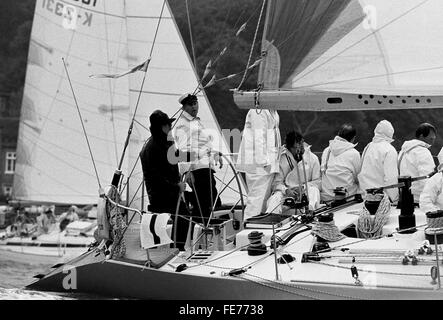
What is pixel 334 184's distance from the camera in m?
5.80

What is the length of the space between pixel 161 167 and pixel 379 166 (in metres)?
1.52

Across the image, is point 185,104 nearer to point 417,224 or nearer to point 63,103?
point 417,224

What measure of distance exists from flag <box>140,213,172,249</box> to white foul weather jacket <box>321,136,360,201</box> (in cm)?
159

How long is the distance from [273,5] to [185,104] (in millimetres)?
907

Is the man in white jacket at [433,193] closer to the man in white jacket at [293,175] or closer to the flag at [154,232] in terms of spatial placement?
the man in white jacket at [293,175]

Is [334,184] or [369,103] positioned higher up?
[369,103]

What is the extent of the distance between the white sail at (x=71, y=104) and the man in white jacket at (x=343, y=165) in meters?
7.49

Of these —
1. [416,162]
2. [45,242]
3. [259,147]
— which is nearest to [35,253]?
[45,242]

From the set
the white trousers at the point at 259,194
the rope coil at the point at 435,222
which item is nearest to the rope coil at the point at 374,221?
the rope coil at the point at 435,222

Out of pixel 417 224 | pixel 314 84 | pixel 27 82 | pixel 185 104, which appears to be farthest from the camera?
pixel 27 82

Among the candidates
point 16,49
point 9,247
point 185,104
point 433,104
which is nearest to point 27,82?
point 9,247

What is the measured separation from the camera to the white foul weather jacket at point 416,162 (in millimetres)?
5289

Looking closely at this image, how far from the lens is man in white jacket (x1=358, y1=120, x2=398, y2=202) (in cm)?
543

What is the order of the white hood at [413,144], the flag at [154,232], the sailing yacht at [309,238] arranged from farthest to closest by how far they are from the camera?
the white hood at [413,144] < the flag at [154,232] < the sailing yacht at [309,238]
